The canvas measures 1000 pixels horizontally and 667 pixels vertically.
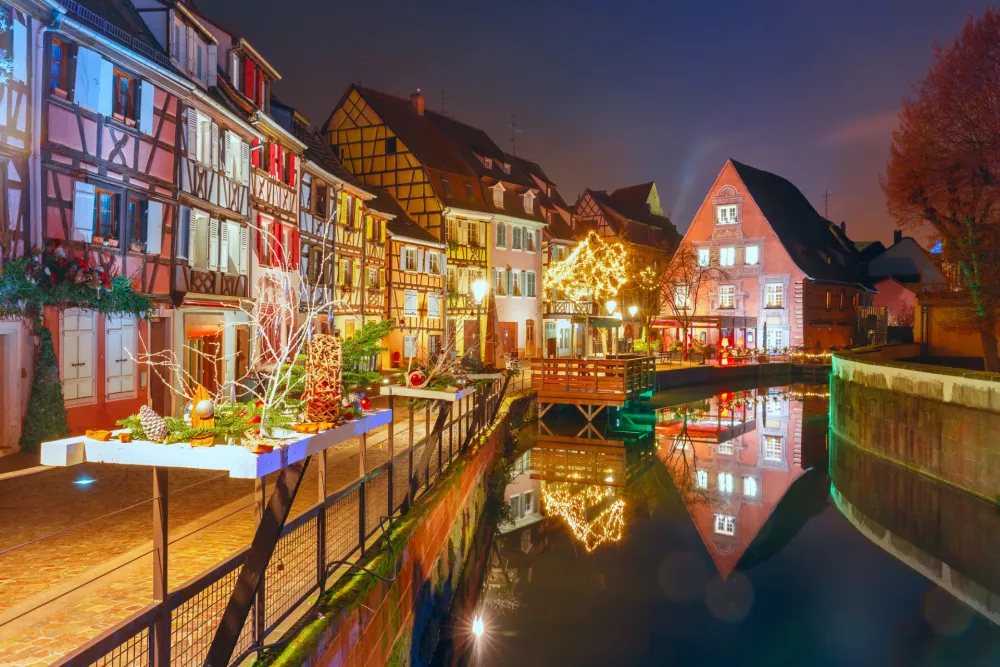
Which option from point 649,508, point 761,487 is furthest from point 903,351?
point 649,508

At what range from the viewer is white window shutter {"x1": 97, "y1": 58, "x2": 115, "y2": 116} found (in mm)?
16016

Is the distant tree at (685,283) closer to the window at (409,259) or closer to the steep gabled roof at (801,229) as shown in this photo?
the steep gabled roof at (801,229)

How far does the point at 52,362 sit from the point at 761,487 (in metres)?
17.0

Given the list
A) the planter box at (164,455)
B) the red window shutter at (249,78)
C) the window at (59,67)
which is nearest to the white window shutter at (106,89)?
the window at (59,67)

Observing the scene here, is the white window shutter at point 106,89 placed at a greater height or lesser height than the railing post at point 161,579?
greater

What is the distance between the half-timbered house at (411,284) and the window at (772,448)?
15.7 m

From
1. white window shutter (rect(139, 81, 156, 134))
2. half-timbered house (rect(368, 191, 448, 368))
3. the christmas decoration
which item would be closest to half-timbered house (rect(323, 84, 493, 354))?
half-timbered house (rect(368, 191, 448, 368))

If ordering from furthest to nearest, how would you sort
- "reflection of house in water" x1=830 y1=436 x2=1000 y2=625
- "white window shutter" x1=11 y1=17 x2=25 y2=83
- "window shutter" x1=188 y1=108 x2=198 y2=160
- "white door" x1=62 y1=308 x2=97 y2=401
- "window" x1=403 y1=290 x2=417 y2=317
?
"window" x1=403 y1=290 x2=417 y2=317, "window shutter" x1=188 y1=108 x2=198 y2=160, "white door" x1=62 y1=308 x2=97 y2=401, "white window shutter" x1=11 y1=17 x2=25 y2=83, "reflection of house in water" x1=830 y1=436 x2=1000 y2=625

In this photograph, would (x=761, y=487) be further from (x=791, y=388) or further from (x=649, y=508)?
(x=791, y=388)

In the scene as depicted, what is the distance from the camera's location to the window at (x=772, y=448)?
24516 millimetres

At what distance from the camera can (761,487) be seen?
20.7 m

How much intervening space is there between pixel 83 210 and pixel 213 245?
5327 millimetres

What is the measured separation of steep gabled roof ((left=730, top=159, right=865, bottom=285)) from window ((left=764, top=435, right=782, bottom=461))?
26811mm

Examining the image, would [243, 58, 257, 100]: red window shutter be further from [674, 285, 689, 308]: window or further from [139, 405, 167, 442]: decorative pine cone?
[674, 285, 689, 308]: window
